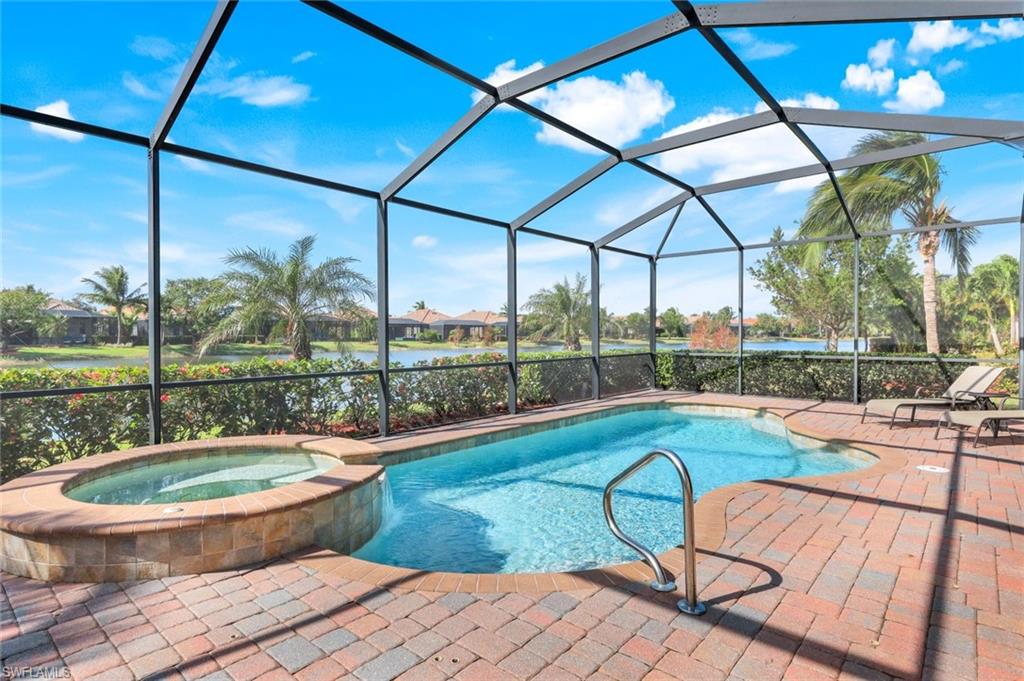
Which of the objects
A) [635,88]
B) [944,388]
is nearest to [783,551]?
[635,88]

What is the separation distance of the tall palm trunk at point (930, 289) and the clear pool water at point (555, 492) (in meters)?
4.28

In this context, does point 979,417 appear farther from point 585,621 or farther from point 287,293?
point 287,293

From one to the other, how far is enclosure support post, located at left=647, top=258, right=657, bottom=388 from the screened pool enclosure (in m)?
0.03

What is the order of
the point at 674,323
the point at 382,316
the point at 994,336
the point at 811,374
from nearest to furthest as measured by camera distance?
the point at 382,316 < the point at 994,336 < the point at 811,374 < the point at 674,323

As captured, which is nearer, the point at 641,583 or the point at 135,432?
the point at 641,583

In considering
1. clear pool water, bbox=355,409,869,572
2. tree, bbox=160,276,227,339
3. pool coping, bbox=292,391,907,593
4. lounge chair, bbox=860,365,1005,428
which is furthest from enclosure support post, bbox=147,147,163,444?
lounge chair, bbox=860,365,1005,428

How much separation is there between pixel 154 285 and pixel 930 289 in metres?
13.8

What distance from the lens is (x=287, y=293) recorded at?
1095cm

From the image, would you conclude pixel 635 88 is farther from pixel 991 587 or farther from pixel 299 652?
pixel 299 652

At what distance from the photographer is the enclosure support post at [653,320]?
39.1 feet

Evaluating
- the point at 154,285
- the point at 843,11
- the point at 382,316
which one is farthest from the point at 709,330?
the point at 154,285

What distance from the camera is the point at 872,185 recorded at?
38.8 feet

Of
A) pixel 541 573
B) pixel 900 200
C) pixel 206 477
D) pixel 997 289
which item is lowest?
pixel 541 573

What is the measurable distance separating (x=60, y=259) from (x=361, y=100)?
16934 mm
